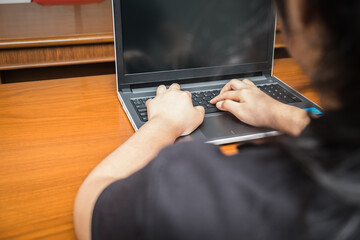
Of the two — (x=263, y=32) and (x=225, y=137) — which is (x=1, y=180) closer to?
(x=225, y=137)

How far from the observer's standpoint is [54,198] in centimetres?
56

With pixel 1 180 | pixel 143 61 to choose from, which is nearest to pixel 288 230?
pixel 1 180

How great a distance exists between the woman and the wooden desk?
0.32 feet

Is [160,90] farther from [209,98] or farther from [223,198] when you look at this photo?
[223,198]

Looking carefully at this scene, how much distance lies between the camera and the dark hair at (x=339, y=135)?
0.27 m

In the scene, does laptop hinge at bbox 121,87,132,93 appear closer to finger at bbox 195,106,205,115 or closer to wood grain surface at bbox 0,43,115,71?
finger at bbox 195,106,205,115

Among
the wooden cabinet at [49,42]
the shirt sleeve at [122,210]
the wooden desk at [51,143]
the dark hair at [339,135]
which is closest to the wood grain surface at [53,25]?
the wooden cabinet at [49,42]

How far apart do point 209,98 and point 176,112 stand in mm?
174

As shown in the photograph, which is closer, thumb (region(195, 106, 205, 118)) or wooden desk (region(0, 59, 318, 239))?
wooden desk (region(0, 59, 318, 239))

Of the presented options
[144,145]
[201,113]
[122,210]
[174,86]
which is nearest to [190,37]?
[174,86]

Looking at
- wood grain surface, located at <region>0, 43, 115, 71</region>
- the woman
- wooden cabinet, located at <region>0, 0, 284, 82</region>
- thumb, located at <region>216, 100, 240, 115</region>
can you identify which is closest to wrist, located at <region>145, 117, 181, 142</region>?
thumb, located at <region>216, 100, 240, 115</region>

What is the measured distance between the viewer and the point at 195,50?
35.5 inches

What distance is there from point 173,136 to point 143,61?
29 centimetres

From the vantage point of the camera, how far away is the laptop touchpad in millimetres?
720
